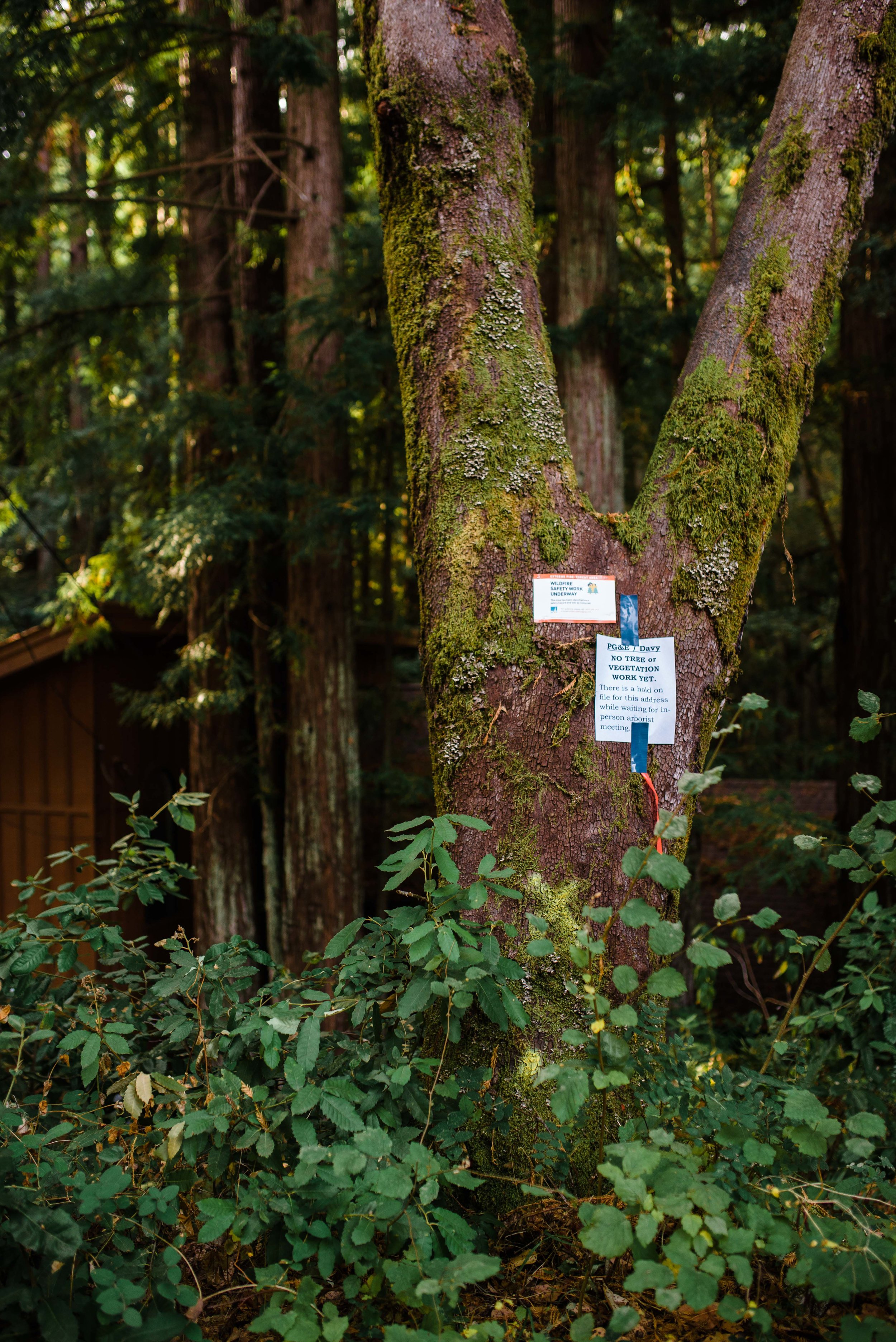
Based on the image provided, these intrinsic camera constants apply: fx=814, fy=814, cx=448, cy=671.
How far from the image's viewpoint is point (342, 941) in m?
1.88

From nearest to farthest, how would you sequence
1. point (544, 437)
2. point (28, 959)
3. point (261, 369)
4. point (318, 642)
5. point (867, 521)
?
1. point (28, 959)
2. point (544, 437)
3. point (318, 642)
4. point (261, 369)
5. point (867, 521)

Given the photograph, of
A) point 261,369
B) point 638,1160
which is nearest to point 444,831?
point 638,1160

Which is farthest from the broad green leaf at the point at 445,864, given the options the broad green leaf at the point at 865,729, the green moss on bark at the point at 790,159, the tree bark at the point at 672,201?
the tree bark at the point at 672,201

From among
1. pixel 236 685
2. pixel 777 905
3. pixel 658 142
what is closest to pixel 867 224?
pixel 658 142

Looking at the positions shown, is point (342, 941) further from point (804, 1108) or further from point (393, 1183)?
point (804, 1108)

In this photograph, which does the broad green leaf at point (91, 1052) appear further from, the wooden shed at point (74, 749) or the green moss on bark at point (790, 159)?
the wooden shed at point (74, 749)

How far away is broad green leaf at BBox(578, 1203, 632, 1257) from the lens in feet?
4.49

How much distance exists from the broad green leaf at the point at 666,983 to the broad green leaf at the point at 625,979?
6 centimetres

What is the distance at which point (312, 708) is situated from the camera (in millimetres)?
6828

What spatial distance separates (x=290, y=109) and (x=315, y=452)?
10.0 ft

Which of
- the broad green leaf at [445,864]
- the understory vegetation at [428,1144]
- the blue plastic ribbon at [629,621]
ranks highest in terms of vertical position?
the blue plastic ribbon at [629,621]

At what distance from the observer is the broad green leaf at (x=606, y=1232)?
1368 mm

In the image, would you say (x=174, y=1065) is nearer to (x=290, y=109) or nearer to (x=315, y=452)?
(x=315, y=452)

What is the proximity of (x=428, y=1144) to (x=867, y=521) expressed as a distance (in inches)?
303
